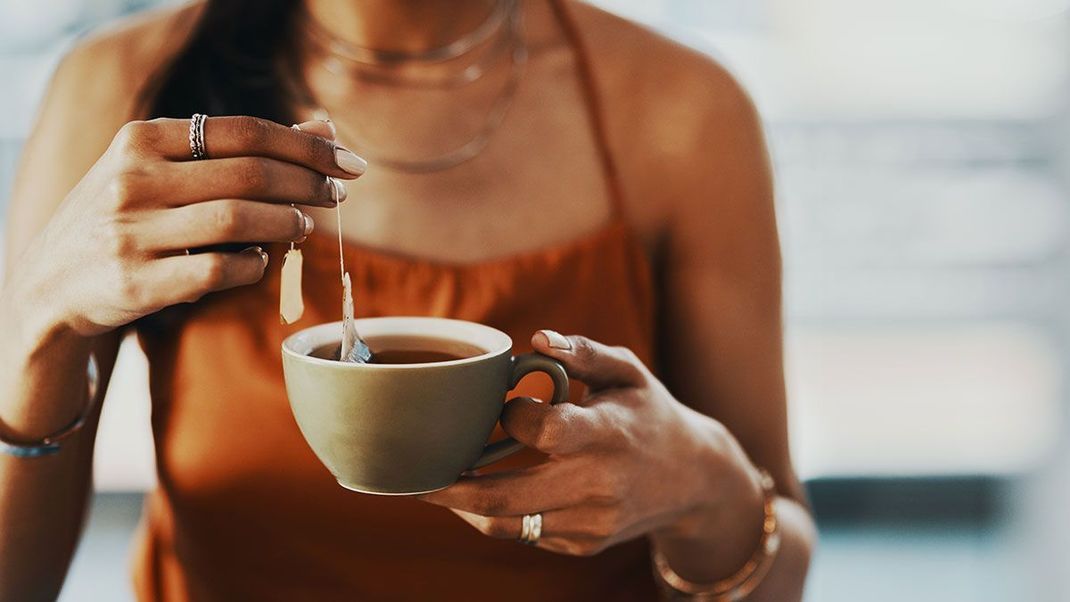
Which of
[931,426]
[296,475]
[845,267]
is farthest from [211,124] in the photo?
[931,426]

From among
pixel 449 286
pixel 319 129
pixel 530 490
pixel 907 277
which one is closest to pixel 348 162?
pixel 319 129

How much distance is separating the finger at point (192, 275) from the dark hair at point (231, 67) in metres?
0.41

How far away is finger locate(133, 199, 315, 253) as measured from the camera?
0.62 m

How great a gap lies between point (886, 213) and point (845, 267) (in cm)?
18

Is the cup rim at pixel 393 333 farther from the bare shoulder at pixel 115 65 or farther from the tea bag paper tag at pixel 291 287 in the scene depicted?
the bare shoulder at pixel 115 65

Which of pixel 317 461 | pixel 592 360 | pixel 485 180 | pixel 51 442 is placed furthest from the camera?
pixel 485 180

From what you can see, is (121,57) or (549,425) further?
(121,57)

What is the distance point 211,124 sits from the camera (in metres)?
0.64

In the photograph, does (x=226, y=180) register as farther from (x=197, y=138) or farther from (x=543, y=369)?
(x=543, y=369)

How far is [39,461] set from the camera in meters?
0.89

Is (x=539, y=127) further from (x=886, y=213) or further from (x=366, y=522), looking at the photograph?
(x=886, y=213)

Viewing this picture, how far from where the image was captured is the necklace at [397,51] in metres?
1.12

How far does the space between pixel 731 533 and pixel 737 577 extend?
0.19 ft

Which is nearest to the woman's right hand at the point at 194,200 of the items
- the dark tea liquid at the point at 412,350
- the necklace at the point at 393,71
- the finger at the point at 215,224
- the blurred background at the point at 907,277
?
the finger at the point at 215,224
